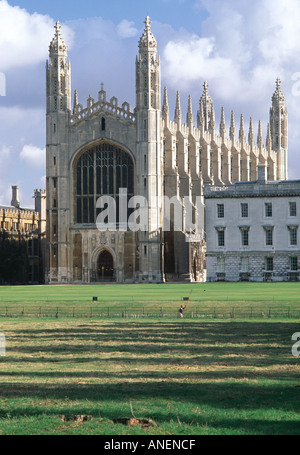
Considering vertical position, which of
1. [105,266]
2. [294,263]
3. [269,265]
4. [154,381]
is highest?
[105,266]

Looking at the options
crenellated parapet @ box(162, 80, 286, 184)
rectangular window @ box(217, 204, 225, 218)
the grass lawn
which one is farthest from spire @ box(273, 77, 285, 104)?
the grass lawn

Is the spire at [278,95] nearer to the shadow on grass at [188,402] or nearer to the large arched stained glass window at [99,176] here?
the large arched stained glass window at [99,176]

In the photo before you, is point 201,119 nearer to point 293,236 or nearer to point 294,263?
point 293,236

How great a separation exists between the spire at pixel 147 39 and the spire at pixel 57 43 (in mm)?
9251

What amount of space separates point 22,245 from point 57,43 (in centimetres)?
2449

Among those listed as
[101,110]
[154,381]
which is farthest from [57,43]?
[154,381]

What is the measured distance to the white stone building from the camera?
86375mm

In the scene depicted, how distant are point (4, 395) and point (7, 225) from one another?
8977cm

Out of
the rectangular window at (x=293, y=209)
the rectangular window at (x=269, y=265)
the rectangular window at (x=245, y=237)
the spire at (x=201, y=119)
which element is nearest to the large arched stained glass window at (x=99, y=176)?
the rectangular window at (x=245, y=237)

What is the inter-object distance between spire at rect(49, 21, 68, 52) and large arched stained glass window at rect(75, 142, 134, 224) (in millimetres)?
11997

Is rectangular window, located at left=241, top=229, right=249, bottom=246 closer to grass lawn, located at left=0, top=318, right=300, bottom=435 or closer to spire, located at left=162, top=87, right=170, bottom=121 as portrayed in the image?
spire, located at left=162, top=87, right=170, bottom=121

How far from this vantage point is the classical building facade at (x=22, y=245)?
99.6 metres

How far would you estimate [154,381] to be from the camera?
20.0m

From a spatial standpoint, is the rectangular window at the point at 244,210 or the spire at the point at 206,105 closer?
the rectangular window at the point at 244,210
